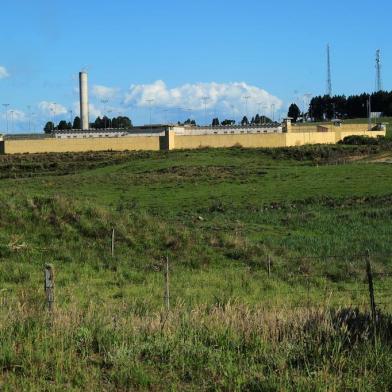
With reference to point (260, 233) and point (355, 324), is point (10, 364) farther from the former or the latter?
point (260, 233)

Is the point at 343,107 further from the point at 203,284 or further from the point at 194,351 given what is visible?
the point at 194,351

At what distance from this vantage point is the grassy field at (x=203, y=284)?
23.5ft

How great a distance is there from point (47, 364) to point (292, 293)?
10498mm

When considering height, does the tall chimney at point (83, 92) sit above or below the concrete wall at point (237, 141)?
above

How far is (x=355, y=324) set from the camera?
8.62 meters

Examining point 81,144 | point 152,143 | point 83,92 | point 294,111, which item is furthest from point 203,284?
point 294,111

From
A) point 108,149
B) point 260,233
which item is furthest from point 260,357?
point 108,149

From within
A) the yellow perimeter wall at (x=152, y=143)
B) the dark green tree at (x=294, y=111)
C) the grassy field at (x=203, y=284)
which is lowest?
the grassy field at (x=203, y=284)

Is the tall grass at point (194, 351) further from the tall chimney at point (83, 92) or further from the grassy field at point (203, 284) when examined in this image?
the tall chimney at point (83, 92)

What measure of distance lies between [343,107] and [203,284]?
186m

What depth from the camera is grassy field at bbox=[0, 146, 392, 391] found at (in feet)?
23.5

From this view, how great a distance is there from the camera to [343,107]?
196 meters

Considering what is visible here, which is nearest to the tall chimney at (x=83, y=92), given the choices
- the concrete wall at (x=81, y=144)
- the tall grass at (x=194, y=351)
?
the concrete wall at (x=81, y=144)

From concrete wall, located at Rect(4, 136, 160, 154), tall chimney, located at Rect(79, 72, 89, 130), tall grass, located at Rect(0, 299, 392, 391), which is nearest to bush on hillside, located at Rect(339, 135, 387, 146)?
concrete wall, located at Rect(4, 136, 160, 154)
